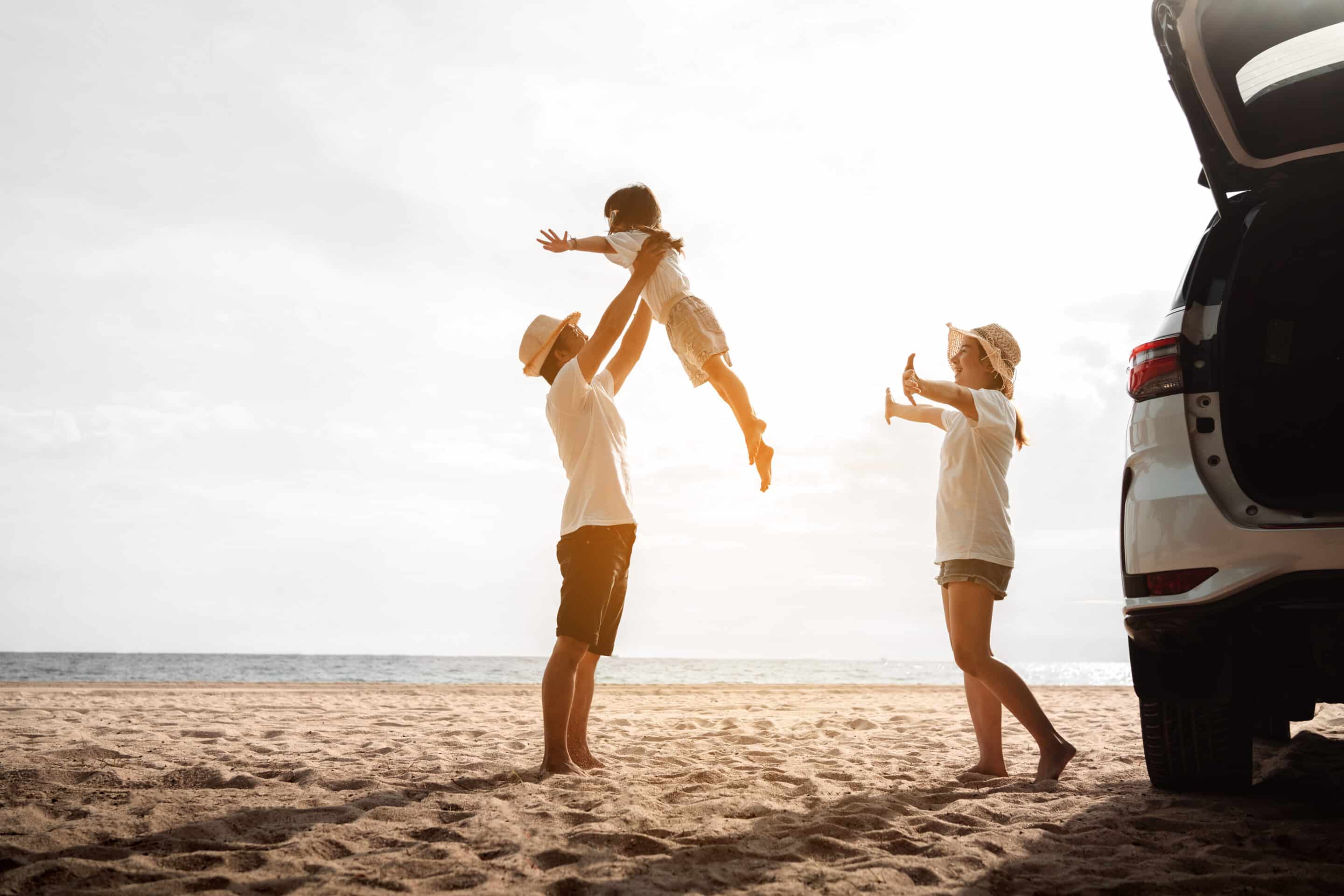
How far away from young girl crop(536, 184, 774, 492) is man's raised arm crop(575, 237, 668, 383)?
0.74 feet

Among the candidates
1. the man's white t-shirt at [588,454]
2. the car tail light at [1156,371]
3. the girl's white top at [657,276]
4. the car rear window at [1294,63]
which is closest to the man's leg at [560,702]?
the man's white t-shirt at [588,454]

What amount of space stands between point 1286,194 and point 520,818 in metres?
3.54

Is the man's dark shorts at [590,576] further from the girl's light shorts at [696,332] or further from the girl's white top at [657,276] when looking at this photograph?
the girl's white top at [657,276]

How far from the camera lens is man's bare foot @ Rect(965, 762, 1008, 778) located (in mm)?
4488

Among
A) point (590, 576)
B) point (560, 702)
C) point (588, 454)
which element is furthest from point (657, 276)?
point (560, 702)

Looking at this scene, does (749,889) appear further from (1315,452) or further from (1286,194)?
(1286,194)

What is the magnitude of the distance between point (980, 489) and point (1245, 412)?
56.8 inches

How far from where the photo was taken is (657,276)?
5.13 metres

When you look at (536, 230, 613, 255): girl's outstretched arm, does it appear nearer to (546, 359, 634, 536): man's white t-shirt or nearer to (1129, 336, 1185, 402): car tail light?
(546, 359, 634, 536): man's white t-shirt

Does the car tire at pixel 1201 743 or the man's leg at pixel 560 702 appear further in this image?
A: the man's leg at pixel 560 702

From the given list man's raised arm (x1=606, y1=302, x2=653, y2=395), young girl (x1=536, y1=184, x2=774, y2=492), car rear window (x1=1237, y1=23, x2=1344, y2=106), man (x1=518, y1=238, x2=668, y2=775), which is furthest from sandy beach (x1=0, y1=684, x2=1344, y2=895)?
car rear window (x1=1237, y1=23, x2=1344, y2=106)

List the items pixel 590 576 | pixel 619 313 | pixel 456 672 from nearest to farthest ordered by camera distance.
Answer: pixel 590 576 < pixel 619 313 < pixel 456 672

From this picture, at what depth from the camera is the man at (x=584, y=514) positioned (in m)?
4.39

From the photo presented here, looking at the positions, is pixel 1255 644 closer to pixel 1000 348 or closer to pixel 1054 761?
pixel 1054 761
